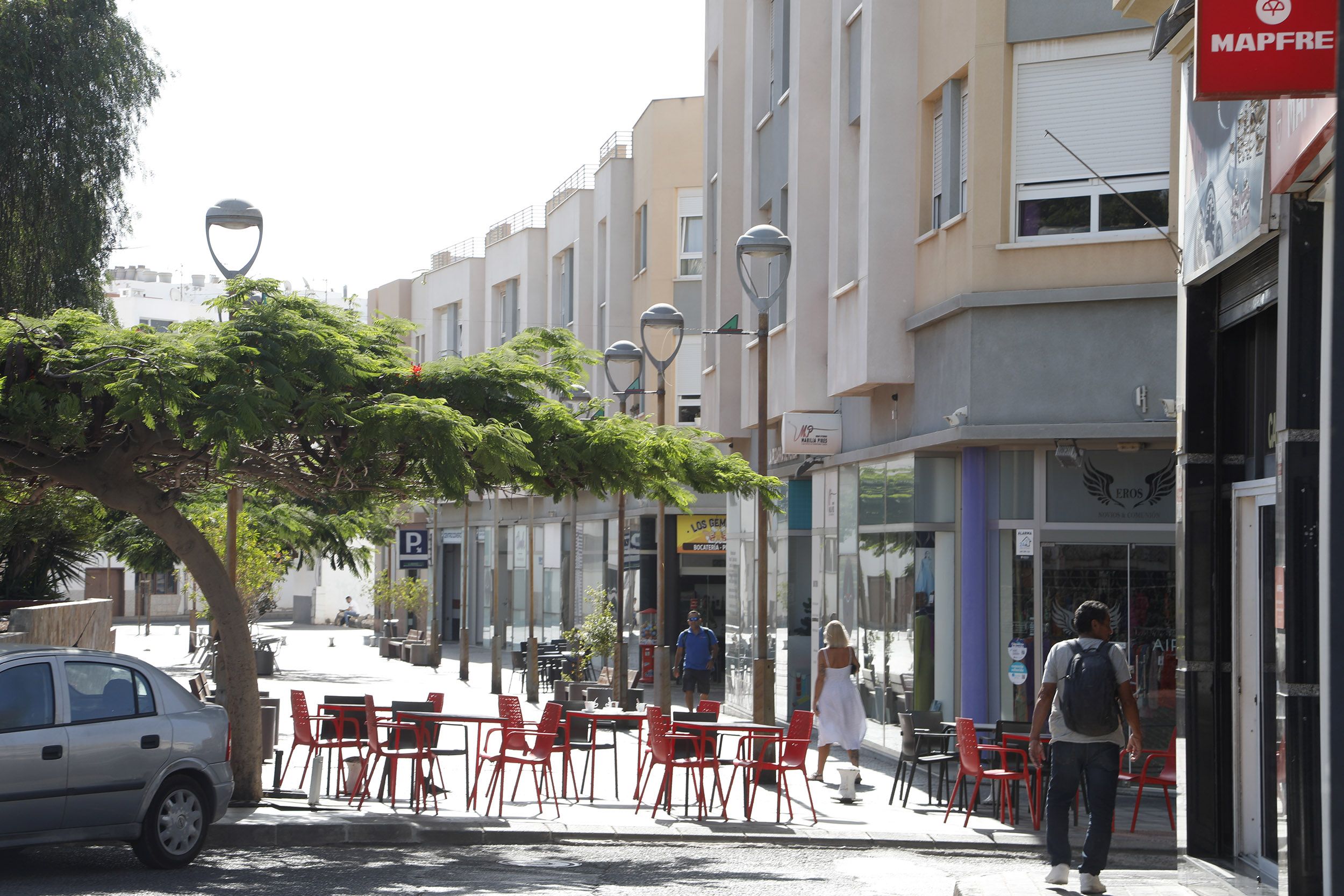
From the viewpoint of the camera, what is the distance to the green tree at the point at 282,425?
1184 centimetres

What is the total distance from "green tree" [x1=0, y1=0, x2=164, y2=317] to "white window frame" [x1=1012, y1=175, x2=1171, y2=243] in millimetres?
16405

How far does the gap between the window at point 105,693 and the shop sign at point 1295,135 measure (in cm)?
799

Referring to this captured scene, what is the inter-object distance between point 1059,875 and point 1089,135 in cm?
928

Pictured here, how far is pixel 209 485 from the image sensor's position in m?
16.2

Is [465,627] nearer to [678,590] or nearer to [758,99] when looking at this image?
[678,590]

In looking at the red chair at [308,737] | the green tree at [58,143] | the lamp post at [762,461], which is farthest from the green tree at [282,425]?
the green tree at [58,143]

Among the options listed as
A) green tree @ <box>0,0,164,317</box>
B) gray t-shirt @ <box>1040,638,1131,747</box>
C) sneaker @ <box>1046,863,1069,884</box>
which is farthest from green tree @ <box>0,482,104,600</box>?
sneaker @ <box>1046,863,1069,884</box>

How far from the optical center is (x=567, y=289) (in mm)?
46188

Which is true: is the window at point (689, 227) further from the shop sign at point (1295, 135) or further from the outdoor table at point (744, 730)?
the shop sign at point (1295, 135)

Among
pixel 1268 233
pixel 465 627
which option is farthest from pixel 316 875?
pixel 465 627

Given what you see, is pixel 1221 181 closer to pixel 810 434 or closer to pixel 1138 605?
pixel 1138 605

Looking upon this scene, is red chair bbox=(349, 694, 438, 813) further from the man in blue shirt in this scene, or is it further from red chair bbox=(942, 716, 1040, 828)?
the man in blue shirt

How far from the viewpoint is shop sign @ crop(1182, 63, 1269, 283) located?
8.89 m

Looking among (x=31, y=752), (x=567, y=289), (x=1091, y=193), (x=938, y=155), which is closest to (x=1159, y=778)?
(x=1091, y=193)
